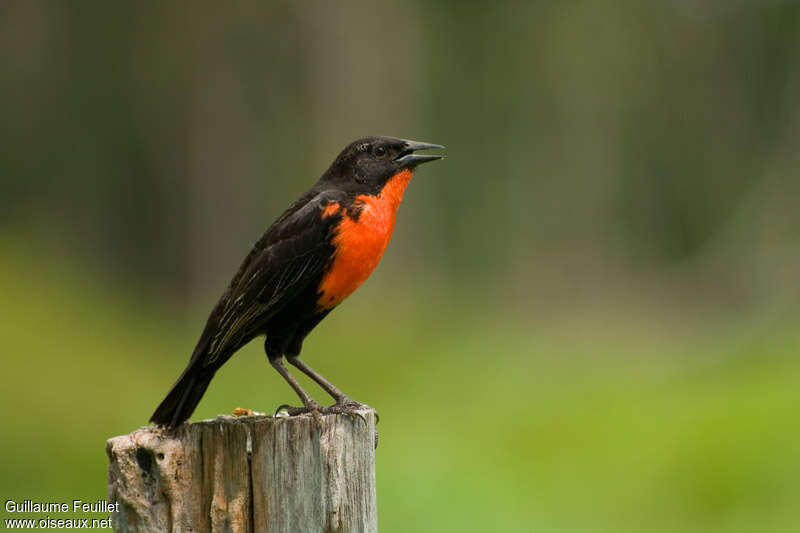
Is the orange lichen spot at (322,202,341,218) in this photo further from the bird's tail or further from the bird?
the bird's tail

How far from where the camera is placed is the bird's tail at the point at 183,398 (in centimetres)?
388

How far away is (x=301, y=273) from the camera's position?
14.2ft

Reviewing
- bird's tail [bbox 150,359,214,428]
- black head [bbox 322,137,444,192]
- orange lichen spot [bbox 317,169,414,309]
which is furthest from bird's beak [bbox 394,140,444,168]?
bird's tail [bbox 150,359,214,428]

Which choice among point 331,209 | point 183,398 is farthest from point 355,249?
point 183,398

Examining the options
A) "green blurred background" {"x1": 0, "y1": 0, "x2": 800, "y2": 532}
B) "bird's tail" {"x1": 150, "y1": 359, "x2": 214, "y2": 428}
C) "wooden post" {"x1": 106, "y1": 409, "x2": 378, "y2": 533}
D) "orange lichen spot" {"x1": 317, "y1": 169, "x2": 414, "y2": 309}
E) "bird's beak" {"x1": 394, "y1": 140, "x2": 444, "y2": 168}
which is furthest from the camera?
"green blurred background" {"x1": 0, "y1": 0, "x2": 800, "y2": 532}

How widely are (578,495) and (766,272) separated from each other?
8084mm

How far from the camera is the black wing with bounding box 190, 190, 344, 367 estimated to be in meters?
4.27

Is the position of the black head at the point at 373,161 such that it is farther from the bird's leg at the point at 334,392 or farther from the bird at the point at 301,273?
the bird's leg at the point at 334,392

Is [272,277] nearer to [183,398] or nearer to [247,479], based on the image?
[183,398]

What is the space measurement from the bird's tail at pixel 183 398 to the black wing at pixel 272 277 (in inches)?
4.5

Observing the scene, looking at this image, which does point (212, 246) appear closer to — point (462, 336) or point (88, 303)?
point (88, 303)

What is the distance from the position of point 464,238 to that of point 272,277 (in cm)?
2176

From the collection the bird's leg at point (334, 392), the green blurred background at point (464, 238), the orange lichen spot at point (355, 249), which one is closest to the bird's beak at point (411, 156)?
the orange lichen spot at point (355, 249)

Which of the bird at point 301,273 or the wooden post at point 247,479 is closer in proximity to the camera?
the wooden post at point 247,479
